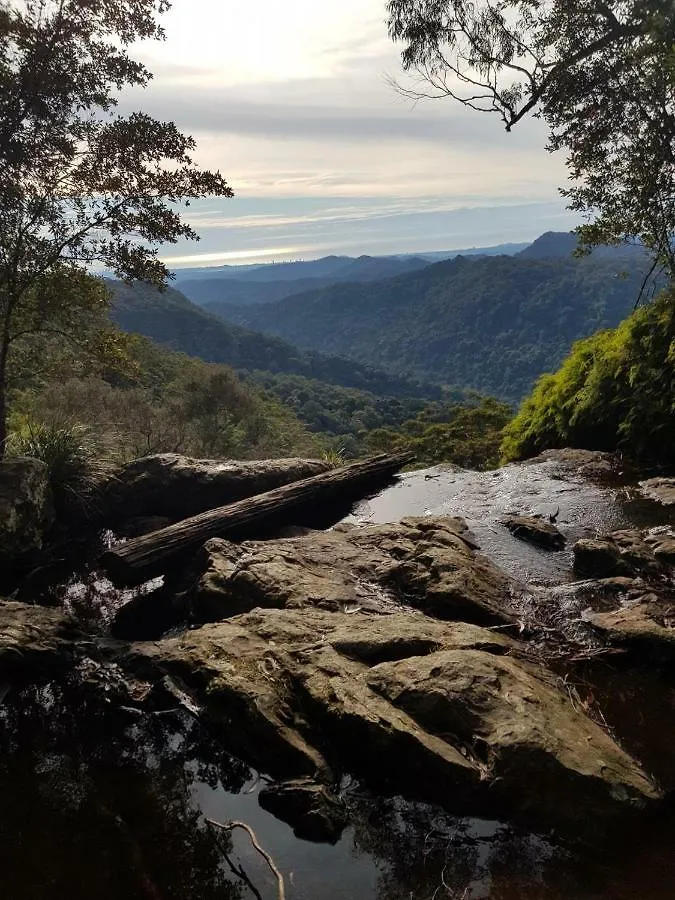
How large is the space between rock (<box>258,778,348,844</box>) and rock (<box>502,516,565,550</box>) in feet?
23.3

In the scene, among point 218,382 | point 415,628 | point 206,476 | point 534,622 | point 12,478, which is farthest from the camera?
point 218,382

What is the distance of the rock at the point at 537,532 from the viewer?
1087 centimetres

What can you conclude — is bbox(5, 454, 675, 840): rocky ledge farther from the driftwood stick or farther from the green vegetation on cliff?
the green vegetation on cliff

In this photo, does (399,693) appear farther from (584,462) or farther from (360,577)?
(584,462)

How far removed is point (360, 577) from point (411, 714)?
368cm

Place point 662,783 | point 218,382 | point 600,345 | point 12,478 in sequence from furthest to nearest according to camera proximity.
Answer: point 218,382 → point 600,345 → point 12,478 → point 662,783

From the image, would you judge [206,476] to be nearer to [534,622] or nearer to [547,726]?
[534,622]

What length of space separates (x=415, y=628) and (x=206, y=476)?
8.04 meters

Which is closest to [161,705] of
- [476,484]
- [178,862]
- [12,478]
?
[178,862]

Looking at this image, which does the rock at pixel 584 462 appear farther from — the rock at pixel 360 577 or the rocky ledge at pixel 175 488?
the rocky ledge at pixel 175 488

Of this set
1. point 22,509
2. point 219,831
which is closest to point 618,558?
point 219,831

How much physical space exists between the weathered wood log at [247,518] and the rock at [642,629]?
672 cm

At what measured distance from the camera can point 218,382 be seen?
45.5 m

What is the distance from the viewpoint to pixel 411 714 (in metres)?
5.68
